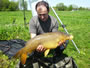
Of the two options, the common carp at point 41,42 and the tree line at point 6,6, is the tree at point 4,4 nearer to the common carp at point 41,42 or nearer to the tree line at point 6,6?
the tree line at point 6,6

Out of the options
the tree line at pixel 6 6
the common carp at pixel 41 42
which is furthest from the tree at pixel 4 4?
the common carp at pixel 41 42

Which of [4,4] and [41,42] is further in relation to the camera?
[4,4]

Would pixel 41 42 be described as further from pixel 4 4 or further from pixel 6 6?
pixel 6 6

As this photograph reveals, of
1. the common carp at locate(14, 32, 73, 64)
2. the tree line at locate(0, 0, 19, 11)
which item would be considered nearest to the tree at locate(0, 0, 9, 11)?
the tree line at locate(0, 0, 19, 11)

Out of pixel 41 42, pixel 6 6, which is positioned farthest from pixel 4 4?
pixel 41 42

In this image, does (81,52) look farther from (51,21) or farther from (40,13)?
(40,13)

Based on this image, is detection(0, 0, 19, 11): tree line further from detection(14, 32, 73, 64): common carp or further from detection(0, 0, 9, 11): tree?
detection(14, 32, 73, 64): common carp

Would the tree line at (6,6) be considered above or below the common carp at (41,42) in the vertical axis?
above

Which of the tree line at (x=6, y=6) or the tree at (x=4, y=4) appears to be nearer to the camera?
the tree at (x=4, y=4)

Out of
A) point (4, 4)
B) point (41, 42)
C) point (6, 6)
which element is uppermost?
point (4, 4)

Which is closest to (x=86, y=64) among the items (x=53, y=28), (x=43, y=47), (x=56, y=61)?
(x=56, y=61)

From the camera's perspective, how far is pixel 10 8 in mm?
30219

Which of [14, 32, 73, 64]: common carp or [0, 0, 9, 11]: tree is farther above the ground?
[0, 0, 9, 11]: tree

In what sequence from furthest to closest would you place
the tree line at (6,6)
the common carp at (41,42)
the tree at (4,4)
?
the tree line at (6,6)
the tree at (4,4)
the common carp at (41,42)
